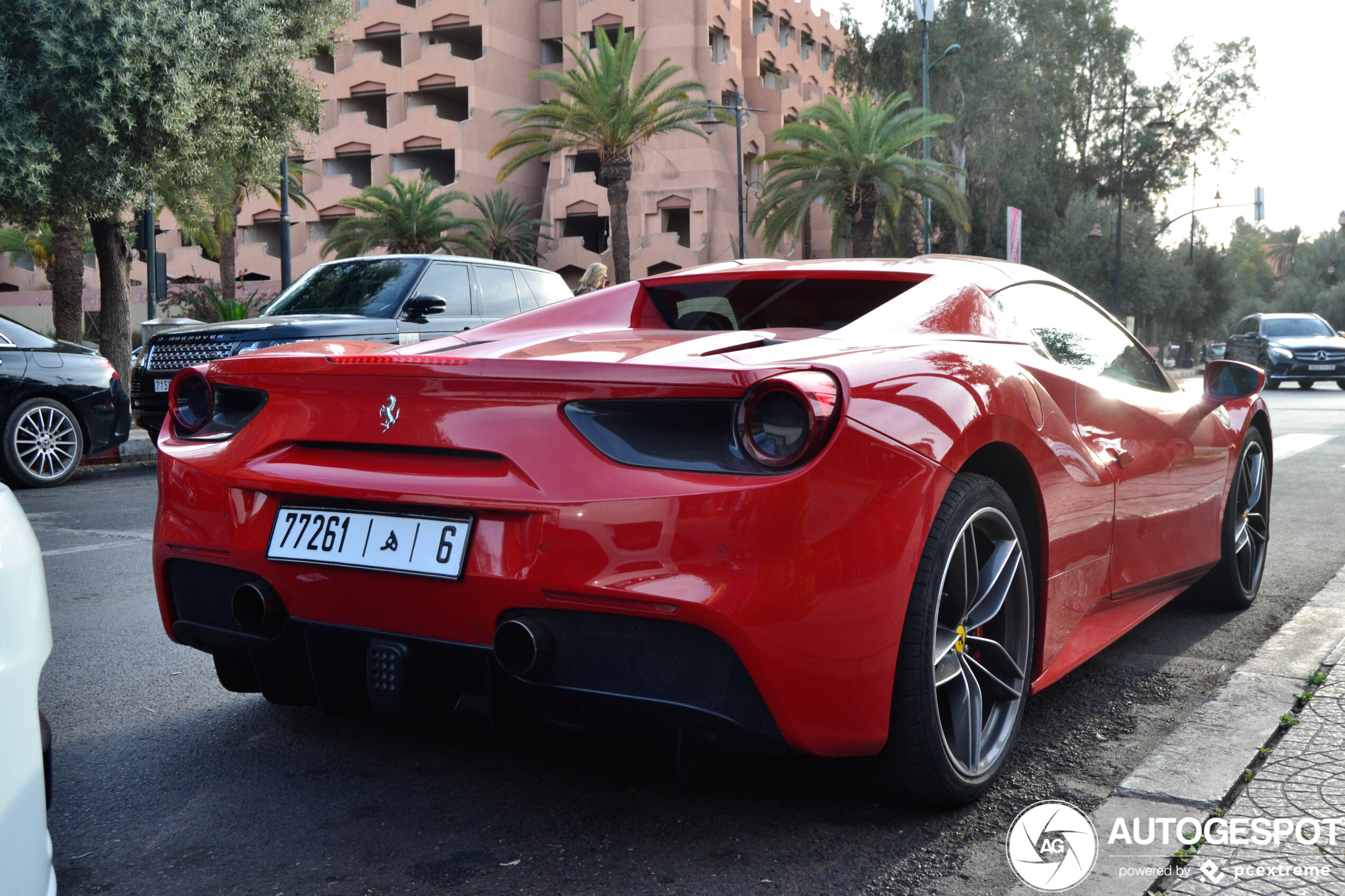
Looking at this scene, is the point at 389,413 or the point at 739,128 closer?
the point at 389,413

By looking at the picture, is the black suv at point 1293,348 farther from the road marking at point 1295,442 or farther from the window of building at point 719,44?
the window of building at point 719,44

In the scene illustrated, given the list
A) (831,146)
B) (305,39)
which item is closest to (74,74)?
(305,39)

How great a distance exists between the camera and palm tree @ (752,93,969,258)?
2958cm

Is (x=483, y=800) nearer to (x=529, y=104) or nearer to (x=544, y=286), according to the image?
(x=544, y=286)

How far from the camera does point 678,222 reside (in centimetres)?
4962

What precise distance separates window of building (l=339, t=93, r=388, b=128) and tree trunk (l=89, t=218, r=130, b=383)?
3828 centimetres

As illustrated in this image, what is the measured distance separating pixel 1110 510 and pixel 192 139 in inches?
555

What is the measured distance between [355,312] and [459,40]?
4833cm

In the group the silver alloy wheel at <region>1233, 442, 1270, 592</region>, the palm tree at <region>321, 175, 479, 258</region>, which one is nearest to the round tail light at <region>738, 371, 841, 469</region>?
the silver alloy wheel at <region>1233, 442, 1270, 592</region>

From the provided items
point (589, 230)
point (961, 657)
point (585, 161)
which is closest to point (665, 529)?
point (961, 657)

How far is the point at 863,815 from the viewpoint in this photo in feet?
8.59

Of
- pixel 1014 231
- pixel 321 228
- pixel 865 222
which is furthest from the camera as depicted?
pixel 321 228

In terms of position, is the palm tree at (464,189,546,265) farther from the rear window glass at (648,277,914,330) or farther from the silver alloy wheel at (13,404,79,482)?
the rear window glass at (648,277,914,330)

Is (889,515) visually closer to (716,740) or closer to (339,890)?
(716,740)
